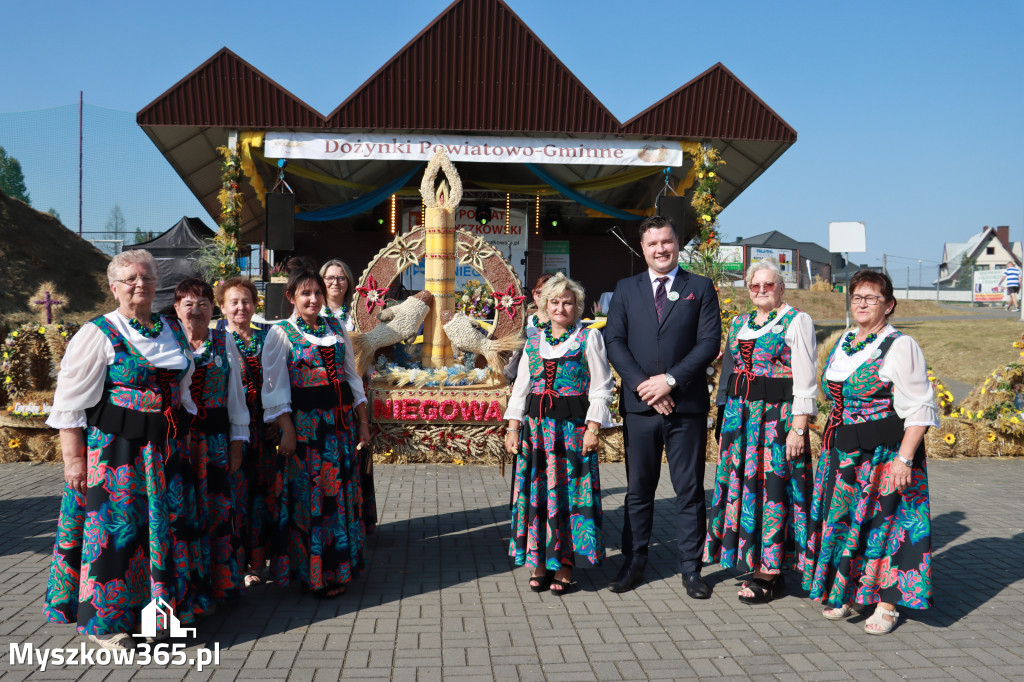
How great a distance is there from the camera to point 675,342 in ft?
12.8

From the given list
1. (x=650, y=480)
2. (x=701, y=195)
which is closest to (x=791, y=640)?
(x=650, y=480)

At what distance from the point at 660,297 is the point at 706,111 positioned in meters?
7.58

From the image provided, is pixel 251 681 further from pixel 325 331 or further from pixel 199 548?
pixel 325 331

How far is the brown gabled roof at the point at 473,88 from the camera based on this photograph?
34.5 feet

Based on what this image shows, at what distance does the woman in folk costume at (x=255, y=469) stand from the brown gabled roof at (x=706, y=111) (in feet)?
25.7

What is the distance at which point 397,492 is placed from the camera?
635 cm

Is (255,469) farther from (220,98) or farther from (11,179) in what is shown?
(11,179)

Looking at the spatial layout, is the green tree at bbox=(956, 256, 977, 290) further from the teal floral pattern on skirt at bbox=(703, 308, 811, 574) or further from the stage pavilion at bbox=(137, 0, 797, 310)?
the teal floral pattern on skirt at bbox=(703, 308, 811, 574)

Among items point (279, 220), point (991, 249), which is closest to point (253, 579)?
point (279, 220)

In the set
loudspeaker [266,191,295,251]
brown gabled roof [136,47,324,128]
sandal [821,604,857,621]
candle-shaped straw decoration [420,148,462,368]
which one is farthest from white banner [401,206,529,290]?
sandal [821,604,857,621]

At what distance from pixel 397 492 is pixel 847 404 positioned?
153 inches

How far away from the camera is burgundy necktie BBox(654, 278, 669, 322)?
13.0 ft

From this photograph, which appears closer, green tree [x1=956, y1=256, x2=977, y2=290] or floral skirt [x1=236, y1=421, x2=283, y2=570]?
floral skirt [x1=236, y1=421, x2=283, y2=570]

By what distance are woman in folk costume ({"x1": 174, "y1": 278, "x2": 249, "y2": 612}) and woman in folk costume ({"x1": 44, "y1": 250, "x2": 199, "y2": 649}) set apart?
0.86ft
